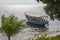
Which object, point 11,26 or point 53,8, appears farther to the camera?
point 11,26

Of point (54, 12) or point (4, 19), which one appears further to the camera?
point (4, 19)

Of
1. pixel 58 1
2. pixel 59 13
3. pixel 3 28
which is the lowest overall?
pixel 3 28

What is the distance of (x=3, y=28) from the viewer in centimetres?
1023

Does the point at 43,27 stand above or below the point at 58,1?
below

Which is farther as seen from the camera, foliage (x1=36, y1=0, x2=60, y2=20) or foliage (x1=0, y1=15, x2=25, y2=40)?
foliage (x1=0, y1=15, x2=25, y2=40)

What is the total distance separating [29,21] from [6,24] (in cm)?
2446

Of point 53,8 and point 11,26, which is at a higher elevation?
point 53,8

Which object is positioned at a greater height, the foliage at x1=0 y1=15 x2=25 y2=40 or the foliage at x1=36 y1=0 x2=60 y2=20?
the foliage at x1=36 y1=0 x2=60 y2=20

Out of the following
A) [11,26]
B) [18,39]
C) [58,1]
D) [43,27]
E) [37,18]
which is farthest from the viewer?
[37,18]

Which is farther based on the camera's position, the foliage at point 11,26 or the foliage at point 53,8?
the foliage at point 11,26

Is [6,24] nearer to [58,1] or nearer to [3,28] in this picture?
[3,28]

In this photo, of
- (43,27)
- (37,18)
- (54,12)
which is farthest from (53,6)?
(37,18)

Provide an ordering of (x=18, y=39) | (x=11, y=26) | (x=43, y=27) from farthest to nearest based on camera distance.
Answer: (x=43, y=27) < (x=18, y=39) < (x=11, y=26)

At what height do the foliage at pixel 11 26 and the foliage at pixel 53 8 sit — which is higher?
the foliage at pixel 53 8
